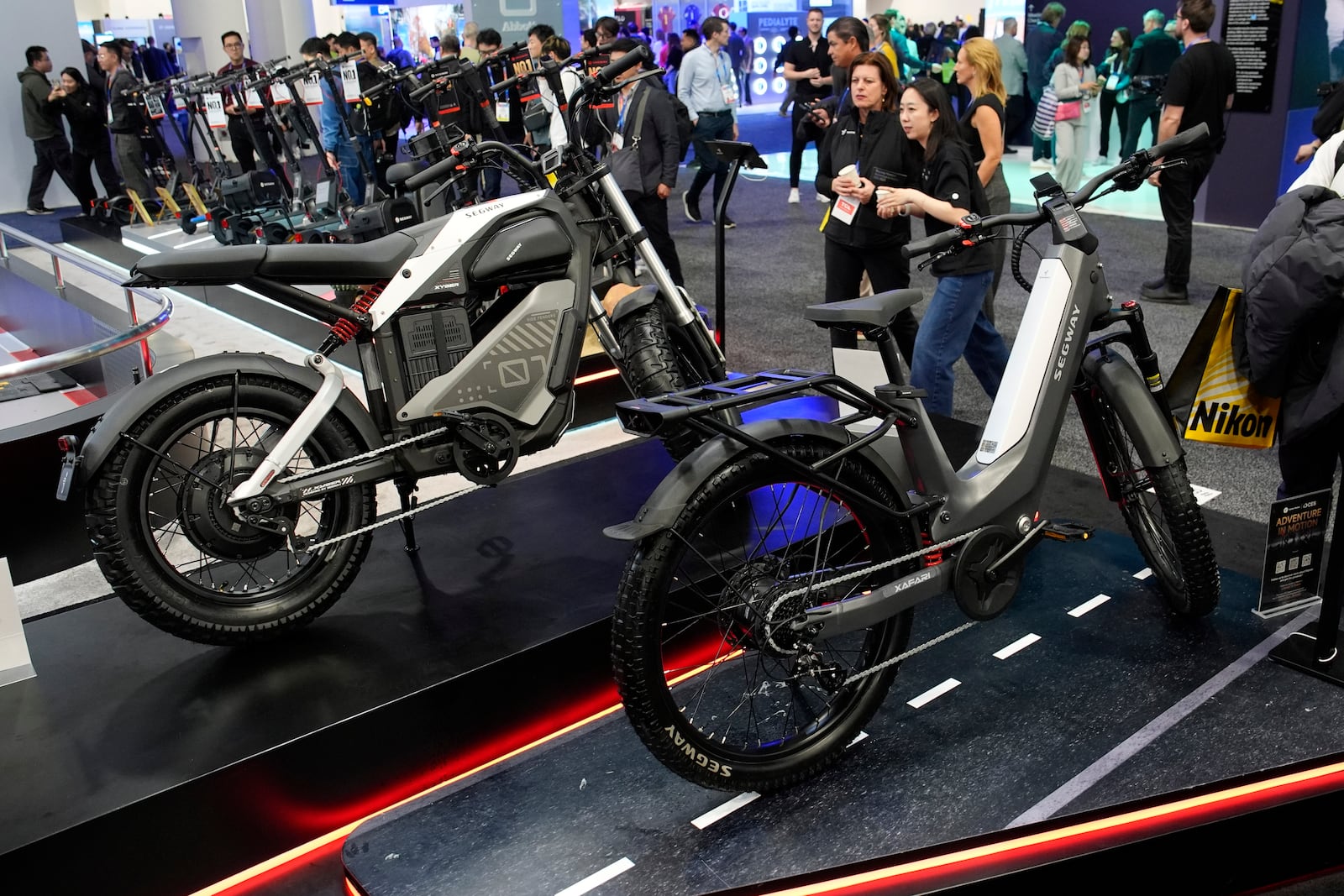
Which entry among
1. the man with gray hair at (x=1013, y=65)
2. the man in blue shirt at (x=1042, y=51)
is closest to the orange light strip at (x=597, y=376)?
the man with gray hair at (x=1013, y=65)

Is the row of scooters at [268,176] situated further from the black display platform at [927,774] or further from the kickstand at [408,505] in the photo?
the black display platform at [927,774]

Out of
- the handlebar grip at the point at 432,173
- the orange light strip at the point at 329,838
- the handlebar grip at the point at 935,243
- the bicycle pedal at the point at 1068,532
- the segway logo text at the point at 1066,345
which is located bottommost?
the orange light strip at the point at 329,838

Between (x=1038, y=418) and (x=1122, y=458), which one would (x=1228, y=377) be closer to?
(x=1122, y=458)

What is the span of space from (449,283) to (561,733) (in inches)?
42.8

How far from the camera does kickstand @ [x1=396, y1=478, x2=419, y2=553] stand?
2.71 meters

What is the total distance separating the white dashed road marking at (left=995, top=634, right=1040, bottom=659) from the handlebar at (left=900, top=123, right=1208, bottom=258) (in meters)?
0.99

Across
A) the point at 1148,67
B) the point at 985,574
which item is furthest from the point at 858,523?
the point at 1148,67

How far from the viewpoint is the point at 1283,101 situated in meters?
7.92

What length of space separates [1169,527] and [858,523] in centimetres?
87

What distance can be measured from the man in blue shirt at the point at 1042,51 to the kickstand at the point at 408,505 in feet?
32.3

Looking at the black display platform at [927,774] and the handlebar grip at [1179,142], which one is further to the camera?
the handlebar grip at [1179,142]

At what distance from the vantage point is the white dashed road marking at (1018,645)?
8.93ft

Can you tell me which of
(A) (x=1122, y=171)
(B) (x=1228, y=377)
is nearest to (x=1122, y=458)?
(B) (x=1228, y=377)

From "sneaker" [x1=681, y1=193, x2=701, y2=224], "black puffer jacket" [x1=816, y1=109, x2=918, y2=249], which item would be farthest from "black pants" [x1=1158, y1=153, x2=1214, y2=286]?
"sneaker" [x1=681, y1=193, x2=701, y2=224]
